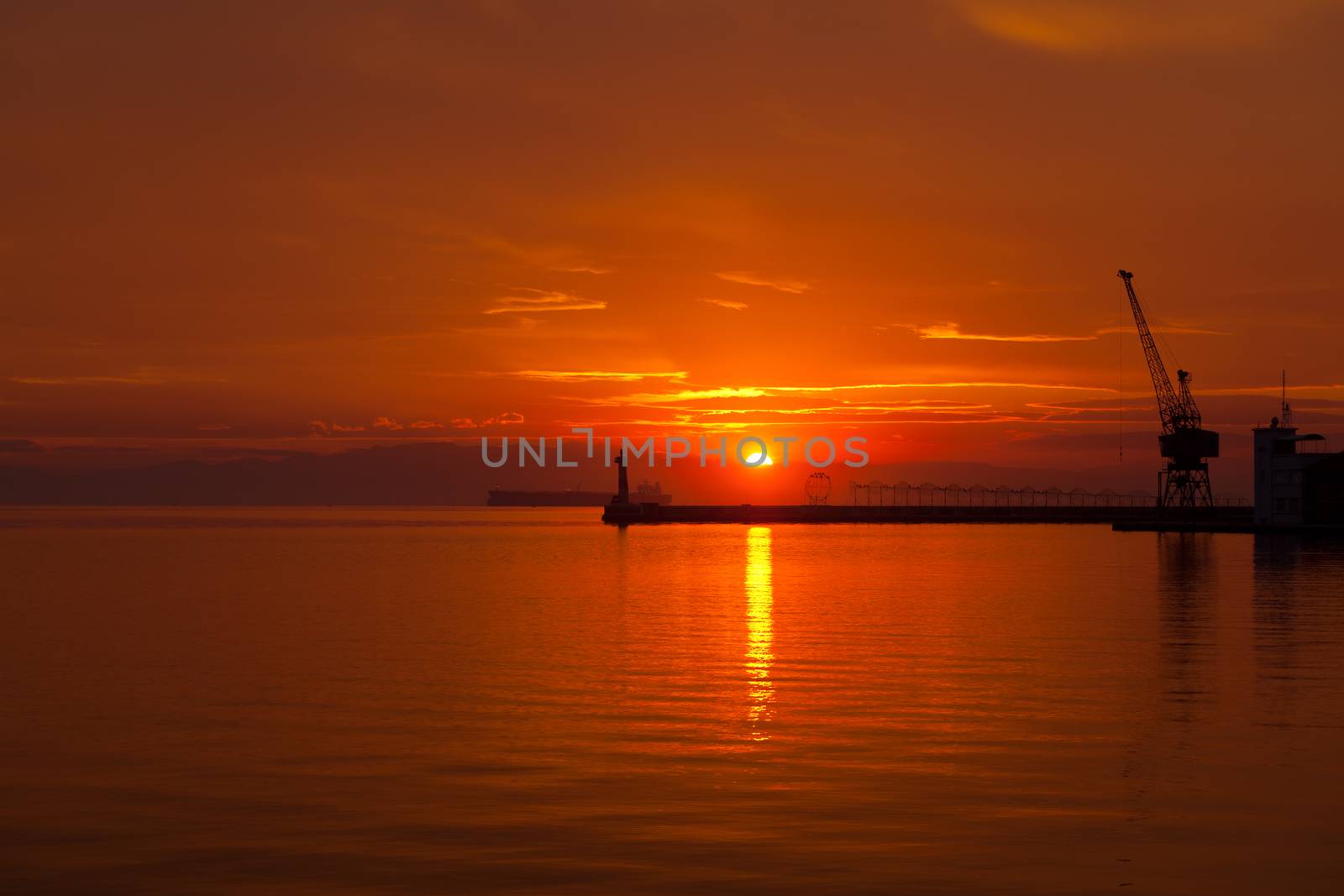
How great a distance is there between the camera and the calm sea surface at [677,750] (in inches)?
604

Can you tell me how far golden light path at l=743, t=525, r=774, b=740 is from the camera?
25991mm

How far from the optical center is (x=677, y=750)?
73.4 ft

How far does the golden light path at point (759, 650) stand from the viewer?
85.3ft

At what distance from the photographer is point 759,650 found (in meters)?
37.9

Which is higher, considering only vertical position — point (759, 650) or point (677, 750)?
point (677, 750)

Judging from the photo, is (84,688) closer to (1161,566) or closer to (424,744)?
(424,744)

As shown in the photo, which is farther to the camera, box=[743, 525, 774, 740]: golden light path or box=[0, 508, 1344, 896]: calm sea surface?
box=[743, 525, 774, 740]: golden light path

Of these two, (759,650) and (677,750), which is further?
(759,650)

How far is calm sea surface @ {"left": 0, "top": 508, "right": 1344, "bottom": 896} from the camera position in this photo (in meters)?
15.3

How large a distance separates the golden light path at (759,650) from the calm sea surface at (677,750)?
196 mm

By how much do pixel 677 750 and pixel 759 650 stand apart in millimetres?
15815

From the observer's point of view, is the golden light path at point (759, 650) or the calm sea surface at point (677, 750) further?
the golden light path at point (759, 650)

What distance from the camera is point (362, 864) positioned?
1536cm

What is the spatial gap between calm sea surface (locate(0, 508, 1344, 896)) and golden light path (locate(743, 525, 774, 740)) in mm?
196
